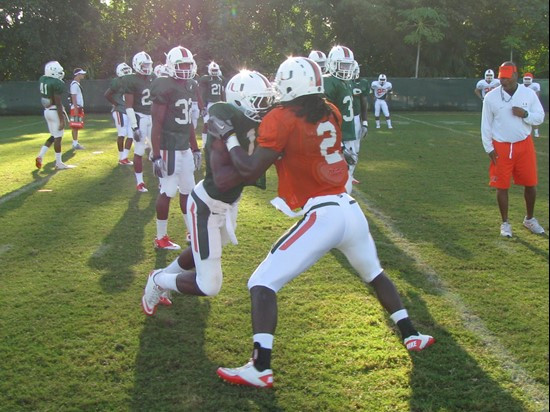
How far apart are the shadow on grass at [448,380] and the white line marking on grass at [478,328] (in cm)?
14

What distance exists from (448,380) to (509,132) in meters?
3.55

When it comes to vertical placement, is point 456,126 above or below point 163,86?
below

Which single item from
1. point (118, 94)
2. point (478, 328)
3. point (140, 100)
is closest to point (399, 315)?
point (478, 328)

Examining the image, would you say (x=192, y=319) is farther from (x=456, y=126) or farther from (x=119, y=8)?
(x=119, y=8)

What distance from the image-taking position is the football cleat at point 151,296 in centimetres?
423

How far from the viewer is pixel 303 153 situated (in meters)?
3.41

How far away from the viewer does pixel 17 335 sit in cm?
400

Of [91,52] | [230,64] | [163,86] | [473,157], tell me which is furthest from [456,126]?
[91,52]

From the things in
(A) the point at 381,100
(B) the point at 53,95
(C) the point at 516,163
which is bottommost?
(A) the point at 381,100

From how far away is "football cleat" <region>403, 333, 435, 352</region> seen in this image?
3674mm

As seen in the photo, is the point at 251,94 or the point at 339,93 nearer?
the point at 251,94

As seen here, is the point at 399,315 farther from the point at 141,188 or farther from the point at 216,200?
the point at 141,188

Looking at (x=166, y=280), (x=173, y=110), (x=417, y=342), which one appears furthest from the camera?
(x=173, y=110)

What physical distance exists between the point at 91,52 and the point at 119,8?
3.57m
